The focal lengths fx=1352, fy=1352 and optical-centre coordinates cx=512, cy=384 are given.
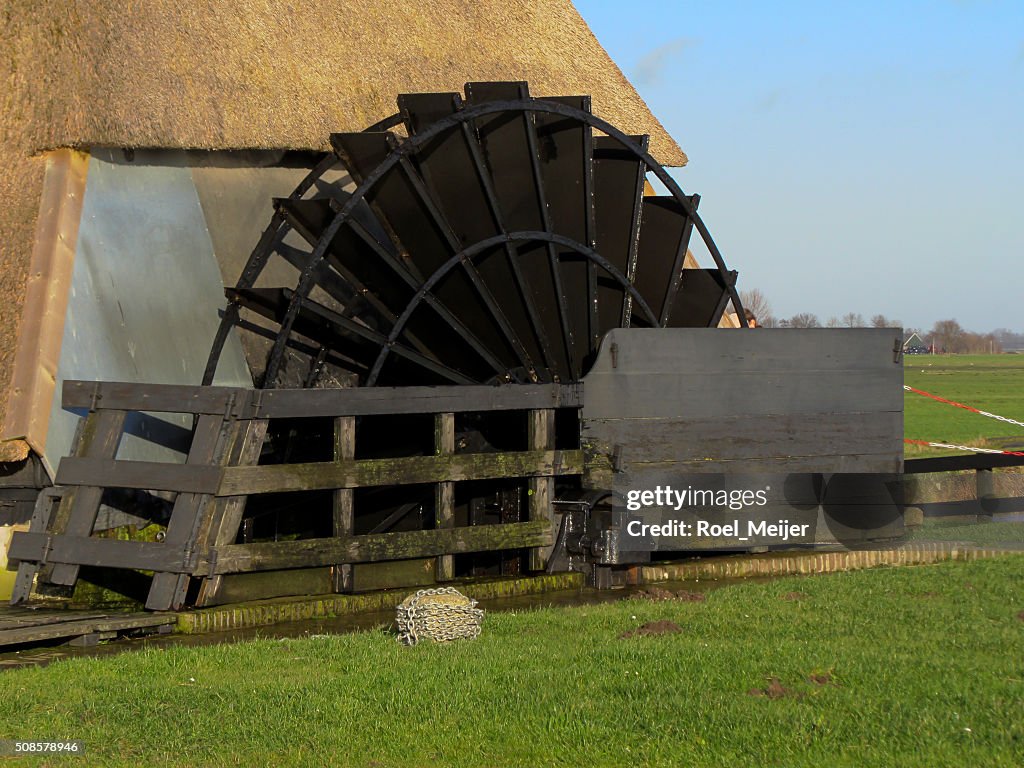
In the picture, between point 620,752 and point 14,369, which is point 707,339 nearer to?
point 14,369

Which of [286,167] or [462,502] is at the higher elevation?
[286,167]

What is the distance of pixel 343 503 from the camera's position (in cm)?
949

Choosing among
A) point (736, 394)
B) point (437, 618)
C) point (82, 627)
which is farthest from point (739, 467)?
point (82, 627)

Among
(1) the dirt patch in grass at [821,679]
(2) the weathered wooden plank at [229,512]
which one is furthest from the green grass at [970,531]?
(1) the dirt patch in grass at [821,679]

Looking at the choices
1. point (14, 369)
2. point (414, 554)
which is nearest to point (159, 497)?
point (14, 369)

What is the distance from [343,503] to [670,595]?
246 centimetres

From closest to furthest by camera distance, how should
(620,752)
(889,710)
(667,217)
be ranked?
(620,752) → (889,710) → (667,217)

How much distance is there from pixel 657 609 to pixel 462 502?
3.47m

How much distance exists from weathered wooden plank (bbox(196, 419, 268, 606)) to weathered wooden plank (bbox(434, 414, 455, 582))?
5.01 ft

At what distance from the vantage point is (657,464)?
11.1m

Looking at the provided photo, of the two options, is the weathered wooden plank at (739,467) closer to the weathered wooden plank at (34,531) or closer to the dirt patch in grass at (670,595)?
the dirt patch in grass at (670,595)

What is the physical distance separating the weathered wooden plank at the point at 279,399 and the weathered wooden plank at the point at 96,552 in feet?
3.09

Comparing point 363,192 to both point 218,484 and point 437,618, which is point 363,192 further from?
point 437,618

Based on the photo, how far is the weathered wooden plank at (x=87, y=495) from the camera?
9.09 meters
